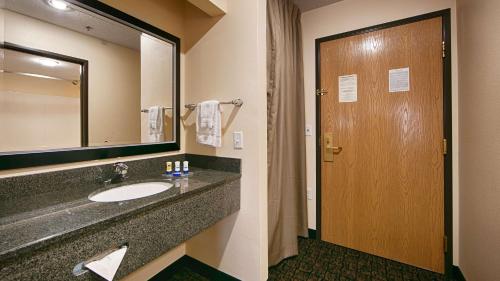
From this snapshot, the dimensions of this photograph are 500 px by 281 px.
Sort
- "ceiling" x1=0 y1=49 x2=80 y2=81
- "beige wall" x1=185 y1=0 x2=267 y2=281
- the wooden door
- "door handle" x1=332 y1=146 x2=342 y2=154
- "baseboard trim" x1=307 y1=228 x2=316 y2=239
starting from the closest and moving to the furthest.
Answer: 1. "ceiling" x1=0 y1=49 x2=80 y2=81
2. "beige wall" x1=185 y1=0 x2=267 y2=281
3. the wooden door
4. "door handle" x1=332 y1=146 x2=342 y2=154
5. "baseboard trim" x1=307 y1=228 x2=316 y2=239

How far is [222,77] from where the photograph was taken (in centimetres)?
161

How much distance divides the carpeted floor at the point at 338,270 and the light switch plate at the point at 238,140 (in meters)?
1.06

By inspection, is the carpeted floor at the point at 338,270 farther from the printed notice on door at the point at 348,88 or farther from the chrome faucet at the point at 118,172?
the printed notice on door at the point at 348,88

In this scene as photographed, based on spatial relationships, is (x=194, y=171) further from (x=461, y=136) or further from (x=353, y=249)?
(x=461, y=136)

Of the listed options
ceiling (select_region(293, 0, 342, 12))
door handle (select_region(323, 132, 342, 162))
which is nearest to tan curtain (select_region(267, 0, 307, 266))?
ceiling (select_region(293, 0, 342, 12))

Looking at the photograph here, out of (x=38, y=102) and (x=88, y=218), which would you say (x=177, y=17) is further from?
(x=88, y=218)

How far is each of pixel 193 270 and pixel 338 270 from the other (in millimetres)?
1184

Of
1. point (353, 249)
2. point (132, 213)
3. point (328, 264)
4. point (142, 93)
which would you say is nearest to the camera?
point (132, 213)

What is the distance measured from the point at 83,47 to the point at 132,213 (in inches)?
39.4

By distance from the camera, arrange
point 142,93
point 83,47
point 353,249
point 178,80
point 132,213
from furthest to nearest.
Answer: point 353,249 → point 178,80 → point 142,93 → point 83,47 → point 132,213

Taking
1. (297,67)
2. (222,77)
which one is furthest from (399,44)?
(222,77)

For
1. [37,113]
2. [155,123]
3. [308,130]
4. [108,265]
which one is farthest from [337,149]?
[37,113]

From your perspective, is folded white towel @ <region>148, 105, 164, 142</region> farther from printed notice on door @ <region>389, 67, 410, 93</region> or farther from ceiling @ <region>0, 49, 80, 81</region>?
printed notice on door @ <region>389, 67, 410, 93</region>

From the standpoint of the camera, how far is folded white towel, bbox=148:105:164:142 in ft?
5.18
